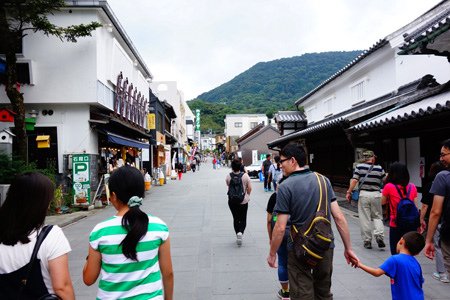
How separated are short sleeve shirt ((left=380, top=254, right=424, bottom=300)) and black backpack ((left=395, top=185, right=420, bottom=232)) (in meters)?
1.99

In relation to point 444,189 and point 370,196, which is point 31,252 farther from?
point 370,196

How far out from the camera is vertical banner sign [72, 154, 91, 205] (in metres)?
12.9

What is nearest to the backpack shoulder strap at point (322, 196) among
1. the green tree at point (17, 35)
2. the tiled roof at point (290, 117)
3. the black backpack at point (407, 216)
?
the black backpack at point (407, 216)

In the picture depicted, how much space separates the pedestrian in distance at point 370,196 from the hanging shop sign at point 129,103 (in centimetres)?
1201

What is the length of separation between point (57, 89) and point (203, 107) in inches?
3954

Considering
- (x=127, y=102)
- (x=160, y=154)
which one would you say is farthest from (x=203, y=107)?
(x=127, y=102)

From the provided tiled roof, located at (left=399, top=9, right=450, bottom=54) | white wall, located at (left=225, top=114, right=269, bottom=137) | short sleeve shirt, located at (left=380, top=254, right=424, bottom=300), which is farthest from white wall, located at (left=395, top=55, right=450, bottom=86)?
white wall, located at (left=225, top=114, right=269, bottom=137)

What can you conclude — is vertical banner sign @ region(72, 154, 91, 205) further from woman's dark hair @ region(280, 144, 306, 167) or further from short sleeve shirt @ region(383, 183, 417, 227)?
A: woman's dark hair @ region(280, 144, 306, 167)

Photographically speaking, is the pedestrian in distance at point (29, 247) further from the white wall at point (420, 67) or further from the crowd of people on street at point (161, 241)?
the white wall at point (420, 67)

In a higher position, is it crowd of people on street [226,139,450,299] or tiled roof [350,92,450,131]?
tiled roof [350,92,450,131]

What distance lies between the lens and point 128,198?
239 centimetres

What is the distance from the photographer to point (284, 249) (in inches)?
172

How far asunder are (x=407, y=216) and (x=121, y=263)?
416 cm

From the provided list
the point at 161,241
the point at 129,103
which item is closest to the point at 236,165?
the point at 161,241
